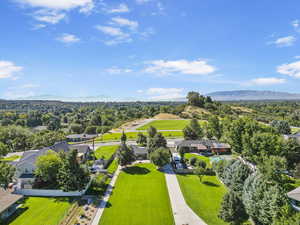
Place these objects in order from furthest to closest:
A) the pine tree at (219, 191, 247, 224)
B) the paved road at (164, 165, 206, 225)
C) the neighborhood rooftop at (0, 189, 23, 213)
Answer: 1. the neighborhood rooftop at (0, 189, 23, 213)
2. the paved road at (164, 165, 206, 225)
3. the pine tree at (219, 191, 247, 224)

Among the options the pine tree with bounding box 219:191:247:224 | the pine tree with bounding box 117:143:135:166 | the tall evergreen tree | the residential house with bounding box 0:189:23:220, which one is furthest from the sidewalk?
the pine tree with bounding box 219:191:247:224

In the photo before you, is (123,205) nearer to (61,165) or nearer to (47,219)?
(47,219)

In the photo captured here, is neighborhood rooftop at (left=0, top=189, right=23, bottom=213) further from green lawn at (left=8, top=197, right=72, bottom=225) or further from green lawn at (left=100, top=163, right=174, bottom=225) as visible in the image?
green lawn at (left=100, top=163, right=174, bottom=225)

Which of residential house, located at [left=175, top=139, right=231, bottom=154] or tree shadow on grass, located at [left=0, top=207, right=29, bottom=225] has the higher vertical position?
residential house, located at [left=175, top=139, right=231, bottom=154]

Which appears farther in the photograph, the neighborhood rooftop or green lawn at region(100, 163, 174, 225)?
the neighborhood rooftop

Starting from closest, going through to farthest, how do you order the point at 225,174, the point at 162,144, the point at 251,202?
1. the point at 251,202
2. the point at 225,174
3. the point at 162,144

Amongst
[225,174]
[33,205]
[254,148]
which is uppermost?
[254,148]

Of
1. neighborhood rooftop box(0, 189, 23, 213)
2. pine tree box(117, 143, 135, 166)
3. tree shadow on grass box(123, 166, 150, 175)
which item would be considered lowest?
tree shadow on grass box(123, 166, 150, 175)

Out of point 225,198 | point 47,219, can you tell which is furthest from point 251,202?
point 47,219
